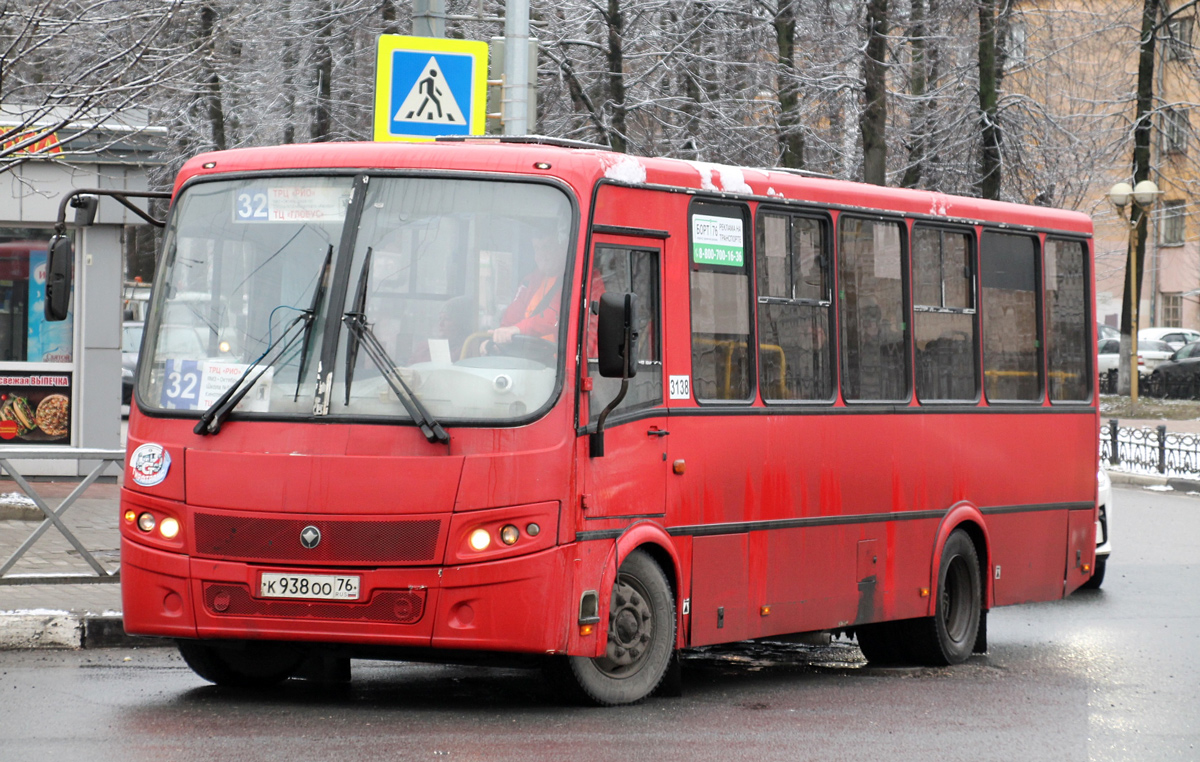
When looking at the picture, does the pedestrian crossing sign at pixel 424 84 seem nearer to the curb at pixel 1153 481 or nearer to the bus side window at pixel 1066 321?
the bus side window at pixel 1066 321

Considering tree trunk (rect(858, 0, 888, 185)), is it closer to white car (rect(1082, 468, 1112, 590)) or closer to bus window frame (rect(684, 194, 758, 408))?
white car (rect(1082, 468, 1112, 590))

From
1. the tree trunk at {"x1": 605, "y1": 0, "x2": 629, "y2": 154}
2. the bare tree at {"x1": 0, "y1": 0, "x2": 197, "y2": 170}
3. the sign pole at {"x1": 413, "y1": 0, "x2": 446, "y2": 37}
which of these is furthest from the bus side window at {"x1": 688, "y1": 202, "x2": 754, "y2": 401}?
the tree trunk at {"x1": 605, "y1": 0, "x2": 629, "y2": 154}

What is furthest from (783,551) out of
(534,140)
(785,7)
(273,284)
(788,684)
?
(785,7)

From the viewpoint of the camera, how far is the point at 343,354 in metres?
7.57

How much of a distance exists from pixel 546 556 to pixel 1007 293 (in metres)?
5.13

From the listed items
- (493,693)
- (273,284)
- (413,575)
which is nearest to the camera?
(413,575)

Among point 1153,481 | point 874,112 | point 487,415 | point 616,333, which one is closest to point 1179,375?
point 1153,481

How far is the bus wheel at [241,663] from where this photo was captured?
8.29 metres

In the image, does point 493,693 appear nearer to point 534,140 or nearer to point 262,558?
point 262,558

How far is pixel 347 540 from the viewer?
7.36m

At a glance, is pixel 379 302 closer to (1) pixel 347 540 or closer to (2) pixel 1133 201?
(1) pixel 347 540

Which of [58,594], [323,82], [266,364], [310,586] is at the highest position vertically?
[323,82]

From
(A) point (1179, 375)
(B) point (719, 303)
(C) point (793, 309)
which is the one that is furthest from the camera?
(A) point (1179, 375)

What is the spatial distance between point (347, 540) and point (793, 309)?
3098mm
